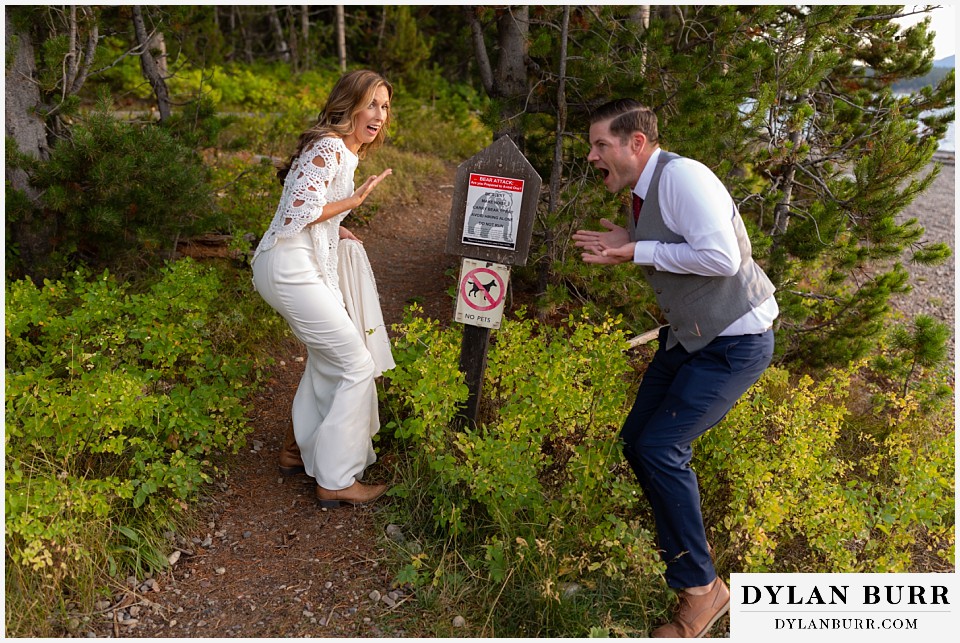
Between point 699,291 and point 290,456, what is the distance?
2274 millimetres

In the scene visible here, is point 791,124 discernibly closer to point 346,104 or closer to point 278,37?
point 346,104

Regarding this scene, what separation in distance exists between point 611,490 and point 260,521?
1685 millimetres

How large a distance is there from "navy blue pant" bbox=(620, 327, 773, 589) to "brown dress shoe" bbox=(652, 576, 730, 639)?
75mm

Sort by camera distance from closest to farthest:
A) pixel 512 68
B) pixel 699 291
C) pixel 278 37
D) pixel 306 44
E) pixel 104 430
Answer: pixel 699 291 → pixel 104 430 → pixel 512 68 → pixel 306 44 → pixel 278 37

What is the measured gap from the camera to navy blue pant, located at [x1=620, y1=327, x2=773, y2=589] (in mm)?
2766

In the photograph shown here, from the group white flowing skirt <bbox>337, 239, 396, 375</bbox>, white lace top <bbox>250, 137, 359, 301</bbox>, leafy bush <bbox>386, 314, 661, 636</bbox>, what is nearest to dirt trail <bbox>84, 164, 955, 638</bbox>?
leafy bush <bbox>386, 314, 661, 636</bbox>

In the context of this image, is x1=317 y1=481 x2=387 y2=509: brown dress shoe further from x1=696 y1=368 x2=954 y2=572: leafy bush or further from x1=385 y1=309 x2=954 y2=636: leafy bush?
x1=696 y1=368 x2=954 y2=572: leafy bush

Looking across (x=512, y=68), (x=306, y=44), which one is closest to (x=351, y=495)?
(x=512, y=68)

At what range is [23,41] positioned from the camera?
4.82m

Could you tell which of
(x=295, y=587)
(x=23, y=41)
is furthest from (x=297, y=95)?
(x=295, y=587)

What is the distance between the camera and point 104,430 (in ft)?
11.2

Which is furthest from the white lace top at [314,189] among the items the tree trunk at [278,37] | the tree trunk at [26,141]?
the tree trunk at [278,37]

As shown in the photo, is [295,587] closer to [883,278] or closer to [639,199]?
[639,199]

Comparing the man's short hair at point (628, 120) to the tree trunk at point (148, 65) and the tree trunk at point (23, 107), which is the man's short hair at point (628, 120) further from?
the tree trunk at point (148, 65)
